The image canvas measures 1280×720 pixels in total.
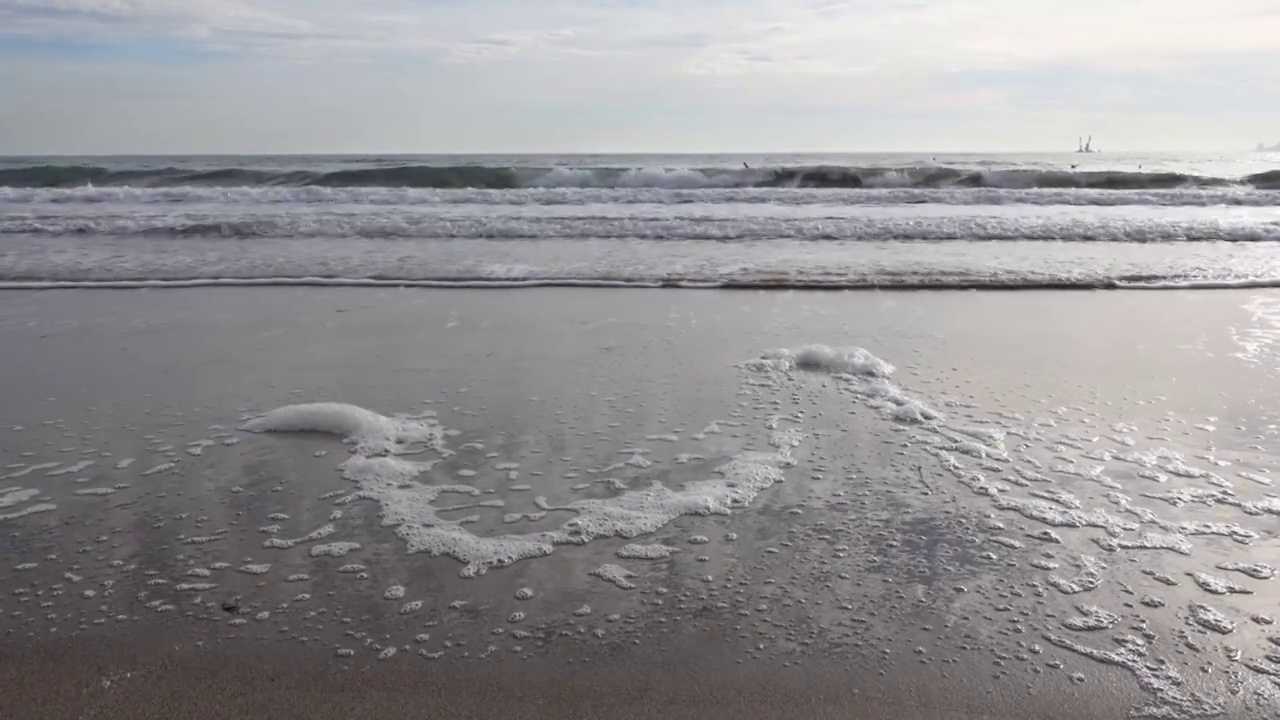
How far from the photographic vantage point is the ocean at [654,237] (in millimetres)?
8469

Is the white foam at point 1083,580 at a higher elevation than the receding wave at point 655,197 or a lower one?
lower

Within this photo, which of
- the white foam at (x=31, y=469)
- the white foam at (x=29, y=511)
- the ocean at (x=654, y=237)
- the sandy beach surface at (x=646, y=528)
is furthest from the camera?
the ocean at (x=654, y=237)

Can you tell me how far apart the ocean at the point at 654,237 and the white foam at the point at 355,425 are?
3.95 m

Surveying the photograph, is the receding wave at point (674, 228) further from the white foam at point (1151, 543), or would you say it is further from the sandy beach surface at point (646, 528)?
the white foam at point (1151, 543)

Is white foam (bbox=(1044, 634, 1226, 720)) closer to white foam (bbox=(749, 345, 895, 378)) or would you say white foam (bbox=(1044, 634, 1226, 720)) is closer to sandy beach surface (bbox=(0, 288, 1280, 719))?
sandy beach surface (bbox=(0, 288, 1280, 719))

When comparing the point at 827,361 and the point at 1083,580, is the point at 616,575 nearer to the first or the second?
the point at 1083,580

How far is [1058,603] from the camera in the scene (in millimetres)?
2500

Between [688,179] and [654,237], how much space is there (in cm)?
1177

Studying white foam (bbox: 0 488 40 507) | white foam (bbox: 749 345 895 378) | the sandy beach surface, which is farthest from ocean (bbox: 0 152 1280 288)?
white foam (bbox: 0 488 40 507)

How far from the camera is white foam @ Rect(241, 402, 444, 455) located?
13.1 feet

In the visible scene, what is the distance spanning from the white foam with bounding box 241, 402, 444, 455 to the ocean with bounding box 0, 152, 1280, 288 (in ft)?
13.0

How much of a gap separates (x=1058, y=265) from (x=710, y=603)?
7.85m

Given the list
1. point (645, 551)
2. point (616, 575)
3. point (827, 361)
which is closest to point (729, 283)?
point (827, 361)

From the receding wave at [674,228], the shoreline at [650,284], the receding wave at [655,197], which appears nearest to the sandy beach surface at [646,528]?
the shoreline at [650,284]
